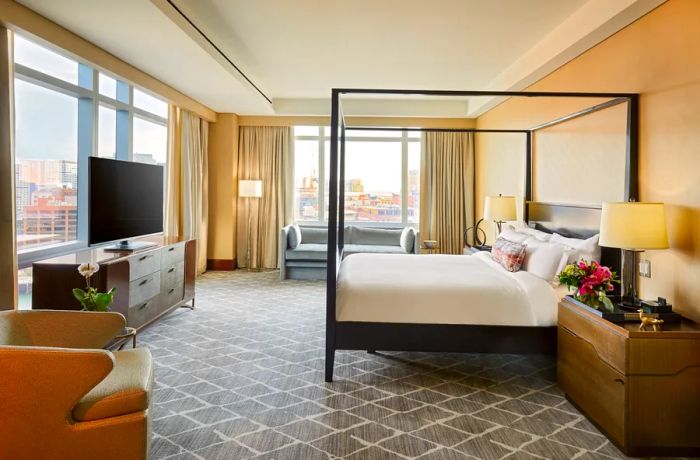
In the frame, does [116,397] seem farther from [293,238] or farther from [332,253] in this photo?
[293,238]

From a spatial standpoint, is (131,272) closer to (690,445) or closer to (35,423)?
(35,423)

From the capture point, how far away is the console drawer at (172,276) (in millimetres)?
4500

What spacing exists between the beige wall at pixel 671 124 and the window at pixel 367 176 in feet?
15.6

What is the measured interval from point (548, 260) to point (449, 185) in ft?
15.1

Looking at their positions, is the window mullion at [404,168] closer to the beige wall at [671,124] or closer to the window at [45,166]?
the beige wall at [671,124]

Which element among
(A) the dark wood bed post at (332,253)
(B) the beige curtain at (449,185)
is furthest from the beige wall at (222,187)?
(A) the dark wood bed post at (332,253)

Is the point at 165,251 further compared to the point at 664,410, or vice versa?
the point at 165,251

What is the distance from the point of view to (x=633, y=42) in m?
3.31

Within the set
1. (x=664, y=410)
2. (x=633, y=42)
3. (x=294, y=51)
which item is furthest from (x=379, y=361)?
(x=294, y=51)

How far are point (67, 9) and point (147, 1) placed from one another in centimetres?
66

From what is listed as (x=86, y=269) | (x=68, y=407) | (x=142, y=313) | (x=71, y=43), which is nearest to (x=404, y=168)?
(x=142, y=313)

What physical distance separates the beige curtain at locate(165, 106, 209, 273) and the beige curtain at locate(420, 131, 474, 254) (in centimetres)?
374

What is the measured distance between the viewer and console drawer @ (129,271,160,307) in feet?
12.5

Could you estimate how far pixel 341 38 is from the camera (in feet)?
15.3
